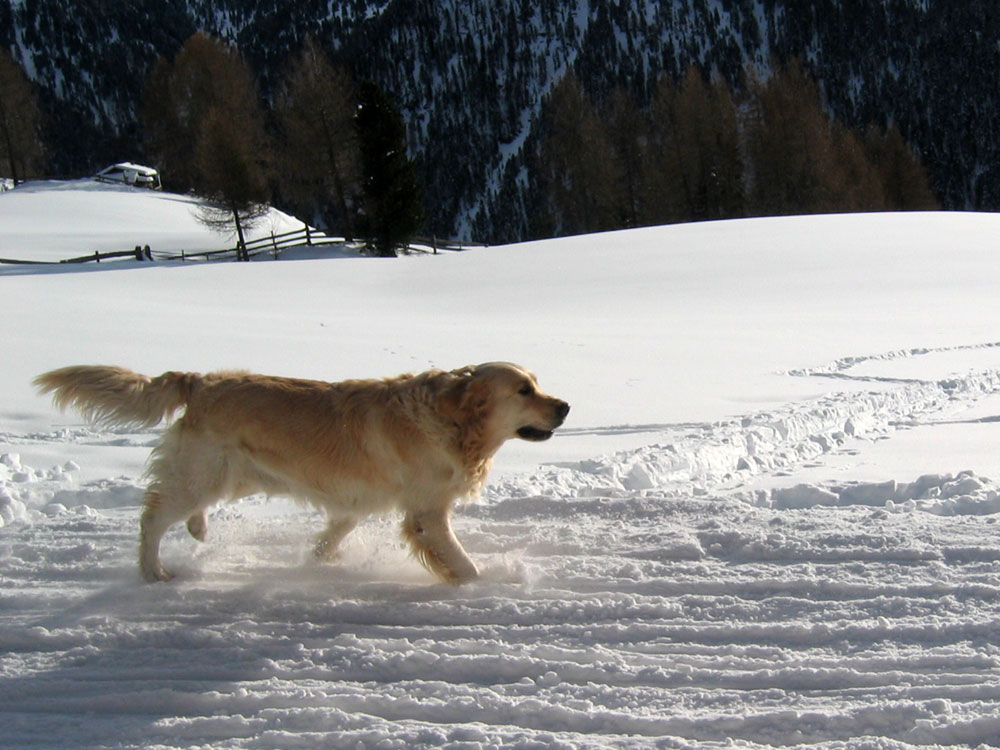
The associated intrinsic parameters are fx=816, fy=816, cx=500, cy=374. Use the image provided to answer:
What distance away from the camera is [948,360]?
1159 centimetres

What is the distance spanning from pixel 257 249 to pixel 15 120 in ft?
80.9

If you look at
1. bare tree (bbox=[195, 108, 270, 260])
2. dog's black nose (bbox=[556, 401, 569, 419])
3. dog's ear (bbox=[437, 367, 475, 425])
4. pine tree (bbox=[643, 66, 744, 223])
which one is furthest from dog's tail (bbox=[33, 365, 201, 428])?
pine tree (bbox=[643, 66, 744, 223])

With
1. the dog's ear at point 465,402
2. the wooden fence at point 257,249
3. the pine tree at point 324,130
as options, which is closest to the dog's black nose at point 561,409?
the dog's ear at point 465,402

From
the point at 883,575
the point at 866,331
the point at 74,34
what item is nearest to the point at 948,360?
the point at 866,331

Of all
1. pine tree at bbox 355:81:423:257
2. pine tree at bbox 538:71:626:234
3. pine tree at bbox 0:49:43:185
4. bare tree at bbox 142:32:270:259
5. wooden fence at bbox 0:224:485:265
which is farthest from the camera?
pine tree at bbox 538:71:626:234

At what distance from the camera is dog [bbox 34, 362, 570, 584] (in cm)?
464

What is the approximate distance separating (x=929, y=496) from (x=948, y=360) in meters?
7.24

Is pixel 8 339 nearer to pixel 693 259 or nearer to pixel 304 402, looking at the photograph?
pixel 304 402

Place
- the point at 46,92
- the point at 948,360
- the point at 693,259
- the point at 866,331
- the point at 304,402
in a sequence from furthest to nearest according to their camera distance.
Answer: the point at 46,92
the point at 693,259
the point at 866,331
the point at 948,360
the point at 304,402

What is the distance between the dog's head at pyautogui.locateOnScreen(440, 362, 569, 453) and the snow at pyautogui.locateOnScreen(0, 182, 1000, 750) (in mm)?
742

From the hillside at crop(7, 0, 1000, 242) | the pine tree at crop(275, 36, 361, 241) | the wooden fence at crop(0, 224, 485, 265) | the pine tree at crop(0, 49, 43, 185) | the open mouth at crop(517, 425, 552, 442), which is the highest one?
the hillside at crop(7, 0, 1000, 242)

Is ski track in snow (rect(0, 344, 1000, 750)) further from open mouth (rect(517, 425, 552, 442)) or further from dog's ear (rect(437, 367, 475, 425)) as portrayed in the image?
dog's ear (rect(437, 367, 475, 425))

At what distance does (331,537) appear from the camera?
5027mm

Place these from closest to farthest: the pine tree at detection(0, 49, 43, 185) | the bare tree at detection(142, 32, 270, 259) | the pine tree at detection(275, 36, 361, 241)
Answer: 1. the pine tree at detection(275, 36, 361, 241)
2. the bare tree at detection(142, 32, 270, 259)
3. the pine tree at detection(0, 49, 43, 185)
